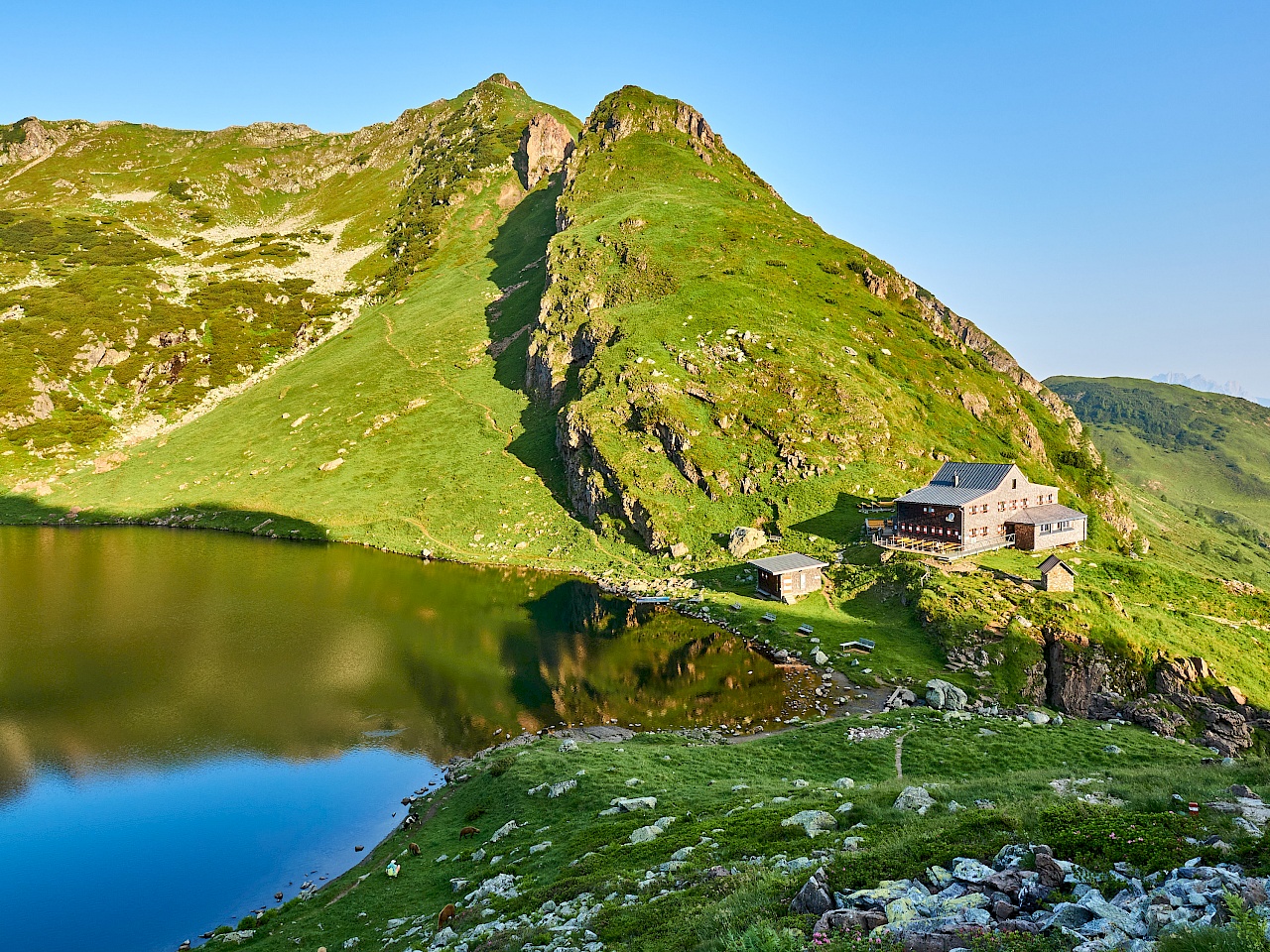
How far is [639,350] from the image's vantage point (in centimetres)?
10875

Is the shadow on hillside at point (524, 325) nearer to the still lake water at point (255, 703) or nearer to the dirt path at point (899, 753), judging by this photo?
the still lake water at point (255, 703)

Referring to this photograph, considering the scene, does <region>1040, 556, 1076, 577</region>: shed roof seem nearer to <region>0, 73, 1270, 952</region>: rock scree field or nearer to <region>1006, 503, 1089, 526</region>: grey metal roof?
<region>0, 73, 1270, 952</region>: rock scree field

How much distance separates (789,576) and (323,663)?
45980 mm

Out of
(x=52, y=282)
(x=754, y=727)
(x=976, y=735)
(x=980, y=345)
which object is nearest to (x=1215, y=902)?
(x=976, y=735)

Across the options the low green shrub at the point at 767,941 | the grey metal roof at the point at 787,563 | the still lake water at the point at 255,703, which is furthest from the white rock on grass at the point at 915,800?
the grey metal roof at the point at 787,563

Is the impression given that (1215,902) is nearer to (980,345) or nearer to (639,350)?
(639,350)

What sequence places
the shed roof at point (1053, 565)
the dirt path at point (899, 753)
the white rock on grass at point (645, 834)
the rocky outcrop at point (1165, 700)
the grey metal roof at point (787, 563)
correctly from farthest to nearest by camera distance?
the grey metal roof at point (787, 563) < the shed roof at point (1053, 565) < the rocky outcrop at point (1165, 700) < the dirt path at point (899, 753) < the white rock on grass at point (645, 834)

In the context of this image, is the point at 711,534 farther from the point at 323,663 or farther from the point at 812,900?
the point at 812,900

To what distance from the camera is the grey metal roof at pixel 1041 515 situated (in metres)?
68.9

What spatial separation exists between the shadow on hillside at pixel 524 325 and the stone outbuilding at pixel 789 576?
40.4 m

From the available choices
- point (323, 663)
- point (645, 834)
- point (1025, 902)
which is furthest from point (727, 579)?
point (1025, 902)

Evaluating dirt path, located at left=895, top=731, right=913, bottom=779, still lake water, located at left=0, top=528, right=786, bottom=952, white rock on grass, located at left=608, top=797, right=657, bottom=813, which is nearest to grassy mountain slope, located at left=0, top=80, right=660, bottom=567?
still lake water, located at left=0, top=528, right=786, bottom=952

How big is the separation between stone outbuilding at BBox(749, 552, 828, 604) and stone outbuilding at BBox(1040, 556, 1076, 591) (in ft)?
67.3

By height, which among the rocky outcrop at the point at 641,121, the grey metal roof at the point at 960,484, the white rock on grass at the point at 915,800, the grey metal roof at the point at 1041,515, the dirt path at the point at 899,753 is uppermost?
the rocky outcrop at the point at 641,121
